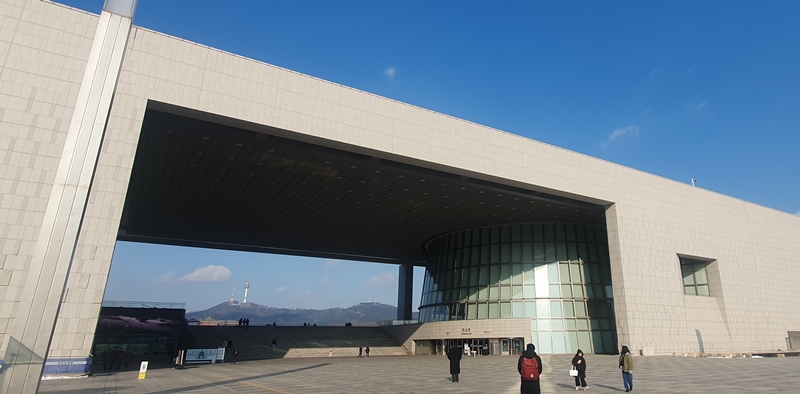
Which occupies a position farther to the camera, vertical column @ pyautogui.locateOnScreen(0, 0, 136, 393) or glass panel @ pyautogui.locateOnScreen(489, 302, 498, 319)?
glass panel @ pyautogui.locateOnScreen(489, 302, 498, 319)

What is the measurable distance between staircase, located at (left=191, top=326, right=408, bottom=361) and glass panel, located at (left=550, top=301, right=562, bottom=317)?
622 inches

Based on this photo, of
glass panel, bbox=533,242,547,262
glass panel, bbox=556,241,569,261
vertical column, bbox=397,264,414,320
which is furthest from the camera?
vertical column, bbox=397,264,414,320

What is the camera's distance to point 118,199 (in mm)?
20109

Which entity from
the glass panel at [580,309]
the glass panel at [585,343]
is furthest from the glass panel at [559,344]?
the glass panel at [580,309]

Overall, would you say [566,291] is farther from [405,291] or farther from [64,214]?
[64,214]

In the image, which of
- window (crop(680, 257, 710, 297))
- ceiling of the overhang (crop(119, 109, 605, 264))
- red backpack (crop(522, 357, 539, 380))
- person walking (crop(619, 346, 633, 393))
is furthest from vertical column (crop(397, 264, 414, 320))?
red backpack (crop(522, 357, 539, 380))

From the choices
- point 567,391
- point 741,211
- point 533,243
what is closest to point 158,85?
point 567,391

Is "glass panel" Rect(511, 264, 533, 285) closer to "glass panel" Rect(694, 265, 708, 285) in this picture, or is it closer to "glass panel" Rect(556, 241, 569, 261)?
"glass panel" Rect(556, 241, 569, 261)

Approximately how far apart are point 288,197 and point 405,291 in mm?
36106

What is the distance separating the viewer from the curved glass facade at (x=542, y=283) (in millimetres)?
41844

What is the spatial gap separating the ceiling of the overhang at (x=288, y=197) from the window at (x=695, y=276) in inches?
370

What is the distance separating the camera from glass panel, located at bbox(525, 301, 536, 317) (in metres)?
42.7

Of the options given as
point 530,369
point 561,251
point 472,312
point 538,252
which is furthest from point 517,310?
point 530,369

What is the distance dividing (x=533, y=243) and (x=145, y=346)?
39.3m
